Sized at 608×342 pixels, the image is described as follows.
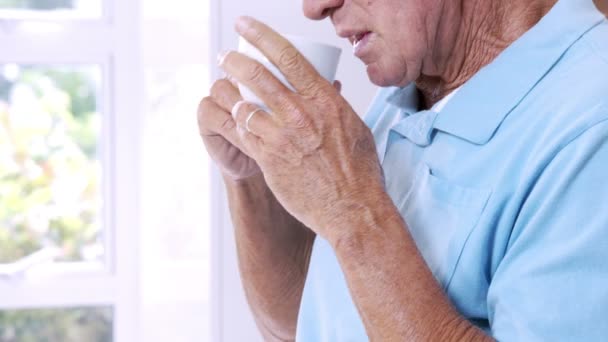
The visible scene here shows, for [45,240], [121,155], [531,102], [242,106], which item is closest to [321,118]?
[242,106]

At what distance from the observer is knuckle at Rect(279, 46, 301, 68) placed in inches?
32.3

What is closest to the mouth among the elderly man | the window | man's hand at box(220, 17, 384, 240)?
the elderly man

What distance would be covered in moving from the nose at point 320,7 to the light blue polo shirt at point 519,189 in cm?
15

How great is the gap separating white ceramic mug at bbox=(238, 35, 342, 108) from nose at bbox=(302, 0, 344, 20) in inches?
2.6

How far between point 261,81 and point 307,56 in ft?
0.18

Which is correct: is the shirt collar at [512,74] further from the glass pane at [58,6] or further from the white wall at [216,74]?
the glass pane at [58,6]

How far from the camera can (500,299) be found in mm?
703

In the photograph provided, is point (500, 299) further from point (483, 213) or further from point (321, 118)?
point (321, 118)

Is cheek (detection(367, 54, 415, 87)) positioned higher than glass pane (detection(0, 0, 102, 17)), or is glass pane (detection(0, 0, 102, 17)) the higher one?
glass pane (detection(0, 0, 102, 17))

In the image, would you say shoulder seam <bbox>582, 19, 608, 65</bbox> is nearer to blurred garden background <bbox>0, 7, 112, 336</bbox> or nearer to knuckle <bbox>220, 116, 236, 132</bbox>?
knuckle <bbox>220, 116, 236, 132</bbox>

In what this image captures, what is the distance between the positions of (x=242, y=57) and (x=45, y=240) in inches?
45.2

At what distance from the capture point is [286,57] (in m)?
0.82

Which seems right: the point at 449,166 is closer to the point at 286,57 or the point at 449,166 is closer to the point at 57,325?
the point at 286,57

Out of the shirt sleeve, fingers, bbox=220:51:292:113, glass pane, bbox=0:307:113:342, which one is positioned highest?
fingers, bbox=220:51:292:113
